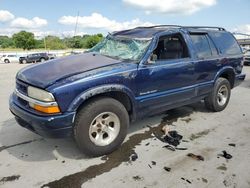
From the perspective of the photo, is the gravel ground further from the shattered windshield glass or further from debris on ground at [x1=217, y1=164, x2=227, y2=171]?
the shattered windshield glass

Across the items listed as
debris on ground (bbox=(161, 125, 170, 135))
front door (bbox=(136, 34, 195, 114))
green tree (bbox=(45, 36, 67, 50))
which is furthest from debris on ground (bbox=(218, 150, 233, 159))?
green tree (bbox=(45, 36, 67, 50))

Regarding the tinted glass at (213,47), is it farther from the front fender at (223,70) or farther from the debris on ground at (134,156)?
the debris on ground at (134,156)

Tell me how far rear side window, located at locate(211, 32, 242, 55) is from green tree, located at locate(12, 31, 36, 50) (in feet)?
280

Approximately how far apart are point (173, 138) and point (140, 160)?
930 millimetres

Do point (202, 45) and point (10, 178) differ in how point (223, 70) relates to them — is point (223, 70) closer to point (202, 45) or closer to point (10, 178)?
point (202, 45)

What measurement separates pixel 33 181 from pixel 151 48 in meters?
2.56

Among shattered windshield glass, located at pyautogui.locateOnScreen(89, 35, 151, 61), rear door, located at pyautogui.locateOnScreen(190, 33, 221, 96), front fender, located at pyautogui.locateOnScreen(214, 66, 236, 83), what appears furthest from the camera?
front fender, located at pyautogui.locateOnScreen(214, 66, 236, 83)

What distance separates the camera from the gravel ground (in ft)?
10.5

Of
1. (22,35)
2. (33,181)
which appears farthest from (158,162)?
(22,35)

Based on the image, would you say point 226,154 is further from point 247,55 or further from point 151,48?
point 247,55

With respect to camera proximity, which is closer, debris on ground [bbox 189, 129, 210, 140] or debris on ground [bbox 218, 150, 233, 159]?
debris on ground [bbox 218, 150, 233, 159]

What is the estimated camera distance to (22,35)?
272ft

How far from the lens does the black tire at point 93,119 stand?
A: 3.50 metres

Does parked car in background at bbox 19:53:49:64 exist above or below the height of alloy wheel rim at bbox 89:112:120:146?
below
